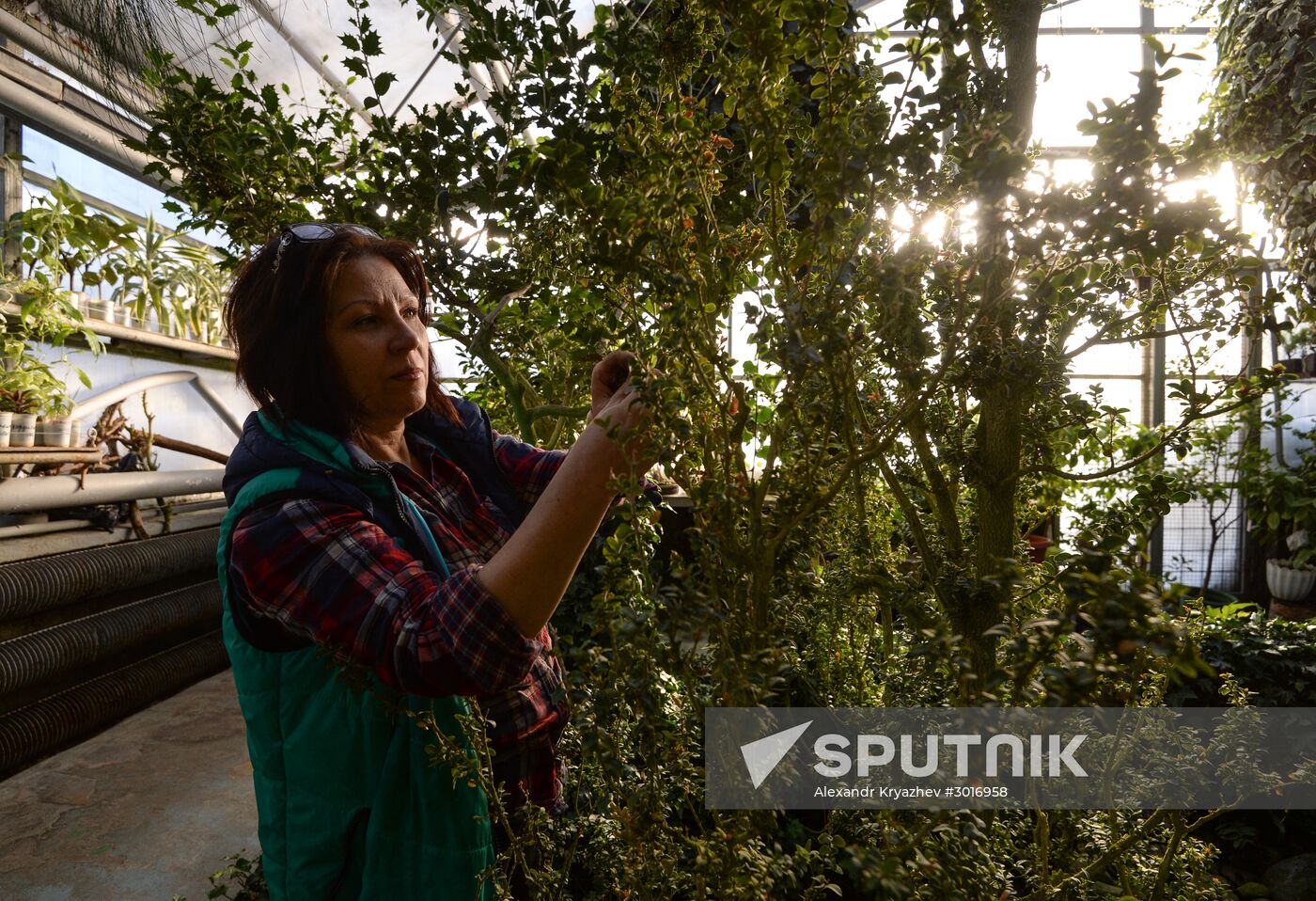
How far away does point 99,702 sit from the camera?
12.3 ft

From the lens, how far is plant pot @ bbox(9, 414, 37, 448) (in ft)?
11.2

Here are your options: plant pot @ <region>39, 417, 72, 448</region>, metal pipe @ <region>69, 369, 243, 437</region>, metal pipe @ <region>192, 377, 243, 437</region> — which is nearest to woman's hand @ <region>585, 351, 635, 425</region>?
plant pot @ <region>39, 417, 72, 448</region>

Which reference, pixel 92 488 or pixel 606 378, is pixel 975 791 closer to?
pixel 606 378

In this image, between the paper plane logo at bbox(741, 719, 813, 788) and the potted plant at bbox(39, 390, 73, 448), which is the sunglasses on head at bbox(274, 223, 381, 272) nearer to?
the paper plane logo at bbox(741, 719, 813, 788)

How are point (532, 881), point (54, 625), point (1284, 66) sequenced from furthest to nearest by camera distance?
point (1284, 66) → point (54, 625) → point (532, 881)

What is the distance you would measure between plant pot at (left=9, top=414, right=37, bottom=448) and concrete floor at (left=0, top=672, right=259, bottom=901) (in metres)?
1.43

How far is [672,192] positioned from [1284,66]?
468 cm

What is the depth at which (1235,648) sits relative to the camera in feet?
9.28

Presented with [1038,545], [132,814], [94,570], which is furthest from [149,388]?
[1038,545]

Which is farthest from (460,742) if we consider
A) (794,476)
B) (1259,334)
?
(1259,334)

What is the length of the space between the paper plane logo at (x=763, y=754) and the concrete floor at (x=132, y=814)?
2.42m

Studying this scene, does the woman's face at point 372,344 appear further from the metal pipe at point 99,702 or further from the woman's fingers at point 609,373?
the metal pipe at point 99,702

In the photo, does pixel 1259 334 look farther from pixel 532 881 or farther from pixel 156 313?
pixel 156 313

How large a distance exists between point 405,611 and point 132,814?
2918mm
